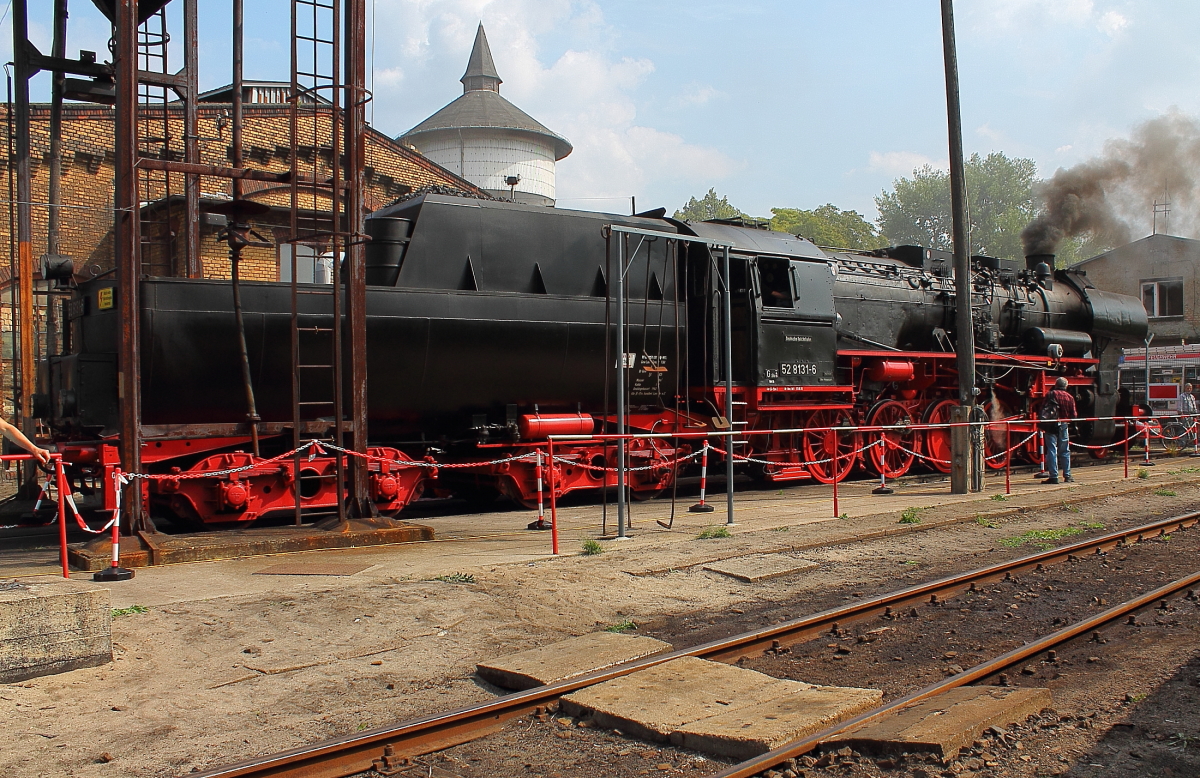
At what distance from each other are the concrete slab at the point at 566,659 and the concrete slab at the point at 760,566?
2233 millimetres

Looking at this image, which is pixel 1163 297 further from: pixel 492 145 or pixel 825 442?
pixel 492 145

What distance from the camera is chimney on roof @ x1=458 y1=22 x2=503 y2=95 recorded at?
6469 centimetres

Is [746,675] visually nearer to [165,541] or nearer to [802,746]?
[802,746]

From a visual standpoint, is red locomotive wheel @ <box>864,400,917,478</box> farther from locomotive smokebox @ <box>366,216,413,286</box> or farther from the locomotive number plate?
locomotive smokebox @ <box>366,216,413,286</box>

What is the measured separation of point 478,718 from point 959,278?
11.1m

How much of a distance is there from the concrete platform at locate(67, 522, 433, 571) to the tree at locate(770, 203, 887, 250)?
74.3 meters

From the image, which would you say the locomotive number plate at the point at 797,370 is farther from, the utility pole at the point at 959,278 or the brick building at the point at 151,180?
the brick building at the point at 151,180

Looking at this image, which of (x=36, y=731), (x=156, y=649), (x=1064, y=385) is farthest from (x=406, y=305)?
(x=1064, y=385)

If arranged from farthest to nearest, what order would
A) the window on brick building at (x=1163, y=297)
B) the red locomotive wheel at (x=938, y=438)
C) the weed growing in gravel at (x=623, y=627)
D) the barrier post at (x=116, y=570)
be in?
the window on brick building at (x=1163, y=297)
the red locomotive wheel at (x=938, y=438)
the barrier post at (x=116, y=570)
the weed growing in gravel at (x=623, y=627)

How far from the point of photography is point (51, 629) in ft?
17.5

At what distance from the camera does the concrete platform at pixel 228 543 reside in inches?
316

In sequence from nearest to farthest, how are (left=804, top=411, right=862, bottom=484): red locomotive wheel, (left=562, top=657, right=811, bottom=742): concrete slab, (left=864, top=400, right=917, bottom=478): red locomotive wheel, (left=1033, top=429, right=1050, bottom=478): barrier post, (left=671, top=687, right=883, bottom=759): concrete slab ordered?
1. (left=671, top=687, right=883, bottom=759): concrete slab
2. (left=562, top=657, right=811, bottom=742): concrete slab
3. (left=804, top=411, right=862, bottom=484): red locomotive wheel
4. (left=864, top=400, right=917, bottom=478): red locomotive wheel
5. (left=1033, top=429, right=1050, bottom=478): barrier post

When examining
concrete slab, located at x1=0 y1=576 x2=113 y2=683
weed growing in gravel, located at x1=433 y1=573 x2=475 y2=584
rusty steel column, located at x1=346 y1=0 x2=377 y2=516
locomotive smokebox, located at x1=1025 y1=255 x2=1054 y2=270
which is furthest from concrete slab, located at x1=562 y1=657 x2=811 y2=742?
locomotive smokebox, located at x1=1025 y1=255 x2=1054 y2=270

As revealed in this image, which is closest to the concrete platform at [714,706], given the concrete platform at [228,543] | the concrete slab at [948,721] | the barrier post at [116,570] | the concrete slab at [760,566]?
the concrete slab at [948,721]
